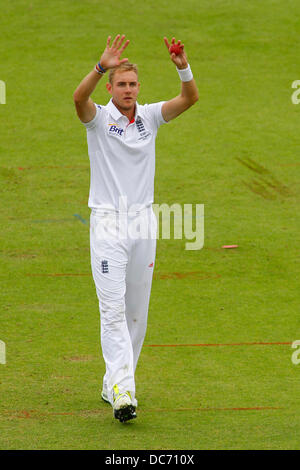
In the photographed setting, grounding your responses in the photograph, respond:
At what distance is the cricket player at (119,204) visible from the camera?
668 centimetres

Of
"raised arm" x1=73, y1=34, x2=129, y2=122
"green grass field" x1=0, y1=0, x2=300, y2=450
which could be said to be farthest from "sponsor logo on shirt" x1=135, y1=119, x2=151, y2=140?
"green grass field" x1=0, y1=0, x2=300, y2=450

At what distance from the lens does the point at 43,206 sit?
13156 millimetres

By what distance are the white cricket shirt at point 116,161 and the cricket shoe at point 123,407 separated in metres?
1.39

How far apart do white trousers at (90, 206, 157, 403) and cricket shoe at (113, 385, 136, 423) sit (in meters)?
0.05

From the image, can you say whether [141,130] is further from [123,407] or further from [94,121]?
[123,407]

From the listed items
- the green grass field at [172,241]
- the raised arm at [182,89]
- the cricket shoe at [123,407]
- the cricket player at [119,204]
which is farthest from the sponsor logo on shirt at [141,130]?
A: the green grass field at [172,241]

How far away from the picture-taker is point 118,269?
673cm

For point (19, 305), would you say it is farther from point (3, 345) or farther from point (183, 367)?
point (183, 367)

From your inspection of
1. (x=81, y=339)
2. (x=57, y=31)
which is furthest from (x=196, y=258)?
(x=57, y=31)

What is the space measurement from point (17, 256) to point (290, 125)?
652 centimetres

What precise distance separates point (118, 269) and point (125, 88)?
137cm

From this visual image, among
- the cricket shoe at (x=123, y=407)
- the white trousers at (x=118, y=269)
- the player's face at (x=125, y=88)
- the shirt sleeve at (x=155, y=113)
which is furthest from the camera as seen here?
the shirt sleeve at (x=155, y=113)

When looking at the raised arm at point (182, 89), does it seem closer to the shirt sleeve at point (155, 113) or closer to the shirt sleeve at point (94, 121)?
the shirt sleeve at point (155, 113)

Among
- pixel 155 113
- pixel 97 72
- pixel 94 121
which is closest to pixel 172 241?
pixel 155 113
